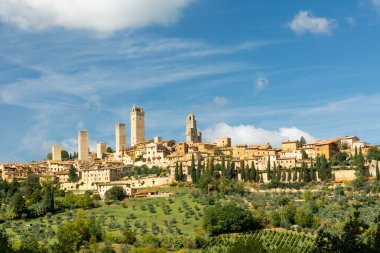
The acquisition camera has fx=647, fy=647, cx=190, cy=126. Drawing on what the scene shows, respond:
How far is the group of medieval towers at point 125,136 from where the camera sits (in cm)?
9525

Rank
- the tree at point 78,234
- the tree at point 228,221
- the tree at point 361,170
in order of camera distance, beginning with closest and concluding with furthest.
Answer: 1. the tree at point 78,234
2. the tree at point 228,221
3. the tree at point 361,170

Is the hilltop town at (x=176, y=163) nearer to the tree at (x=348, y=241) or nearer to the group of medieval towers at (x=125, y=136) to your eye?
the group of medieval towers at (x=125, y=136)

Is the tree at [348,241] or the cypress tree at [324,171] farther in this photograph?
the cypress tree at [324,171]

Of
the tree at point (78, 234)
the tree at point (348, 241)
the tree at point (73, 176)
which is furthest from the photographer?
the tree at point (73, 176)

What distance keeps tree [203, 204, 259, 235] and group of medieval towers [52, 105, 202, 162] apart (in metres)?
45.0

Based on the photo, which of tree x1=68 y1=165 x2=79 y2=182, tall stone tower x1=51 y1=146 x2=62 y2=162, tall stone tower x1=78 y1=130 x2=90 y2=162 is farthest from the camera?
tall stone tower x1=51 y1=146 x2=62 y2=162

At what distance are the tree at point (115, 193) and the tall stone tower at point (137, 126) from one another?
102 ft

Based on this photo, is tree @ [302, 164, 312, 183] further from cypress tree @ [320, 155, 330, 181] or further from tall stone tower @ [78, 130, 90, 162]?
tall stone tower @ [78, 130, 90, 162]

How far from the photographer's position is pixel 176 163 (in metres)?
70.6

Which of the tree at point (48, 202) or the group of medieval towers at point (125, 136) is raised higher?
the group of medieval towers at point (125, 136)

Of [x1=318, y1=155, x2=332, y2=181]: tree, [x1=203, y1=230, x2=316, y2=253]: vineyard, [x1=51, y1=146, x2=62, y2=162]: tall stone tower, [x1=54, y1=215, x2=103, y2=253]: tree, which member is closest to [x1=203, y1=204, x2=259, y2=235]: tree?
[x1=203, y1=230, x2=316, y2=253]: vineyard

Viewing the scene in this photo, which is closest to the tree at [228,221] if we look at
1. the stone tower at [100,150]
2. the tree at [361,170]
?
the tree at [361,170]

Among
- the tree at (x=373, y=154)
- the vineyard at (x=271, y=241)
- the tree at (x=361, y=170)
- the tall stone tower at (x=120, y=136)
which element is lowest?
the vineyard at (x=271, y=241)

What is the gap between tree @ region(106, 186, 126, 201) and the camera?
63866 mm
